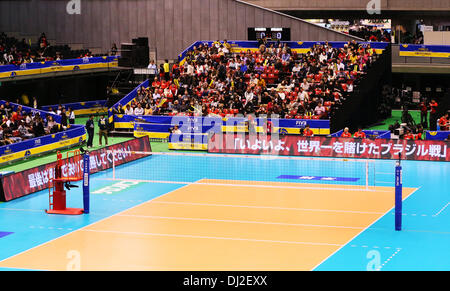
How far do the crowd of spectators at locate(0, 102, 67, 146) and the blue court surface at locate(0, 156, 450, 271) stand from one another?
232 inches

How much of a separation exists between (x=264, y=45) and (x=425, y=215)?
25.3 m

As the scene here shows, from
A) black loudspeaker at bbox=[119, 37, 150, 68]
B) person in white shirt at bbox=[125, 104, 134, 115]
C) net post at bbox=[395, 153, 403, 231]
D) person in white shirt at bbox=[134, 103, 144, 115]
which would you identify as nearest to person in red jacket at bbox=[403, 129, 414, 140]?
net post at bbox=[395, 153, 403, 231]

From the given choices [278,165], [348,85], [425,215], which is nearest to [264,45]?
Result: [348,85]

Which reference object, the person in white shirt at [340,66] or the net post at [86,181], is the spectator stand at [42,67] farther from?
the net post at [86,181]

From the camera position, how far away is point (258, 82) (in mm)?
42719

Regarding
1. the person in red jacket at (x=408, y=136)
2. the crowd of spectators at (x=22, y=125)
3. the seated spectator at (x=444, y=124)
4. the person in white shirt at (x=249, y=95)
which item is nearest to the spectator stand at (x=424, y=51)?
the seated spectator at (x=444, y=124)

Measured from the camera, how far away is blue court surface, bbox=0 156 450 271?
19062mm

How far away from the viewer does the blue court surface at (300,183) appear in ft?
62.5

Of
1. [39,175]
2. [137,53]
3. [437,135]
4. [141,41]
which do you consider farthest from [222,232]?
[141,41]

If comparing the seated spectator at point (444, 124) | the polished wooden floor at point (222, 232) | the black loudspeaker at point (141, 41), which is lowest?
the polished wooden floor at point (222, 232)

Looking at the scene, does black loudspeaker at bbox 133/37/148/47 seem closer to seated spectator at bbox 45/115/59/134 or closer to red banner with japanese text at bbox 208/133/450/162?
seated spectator at bbox 45/115/59/134

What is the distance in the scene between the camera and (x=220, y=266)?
1806cm

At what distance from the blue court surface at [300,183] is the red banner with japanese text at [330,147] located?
1.81 feet

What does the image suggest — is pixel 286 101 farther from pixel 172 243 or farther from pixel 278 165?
pixel 172 243
